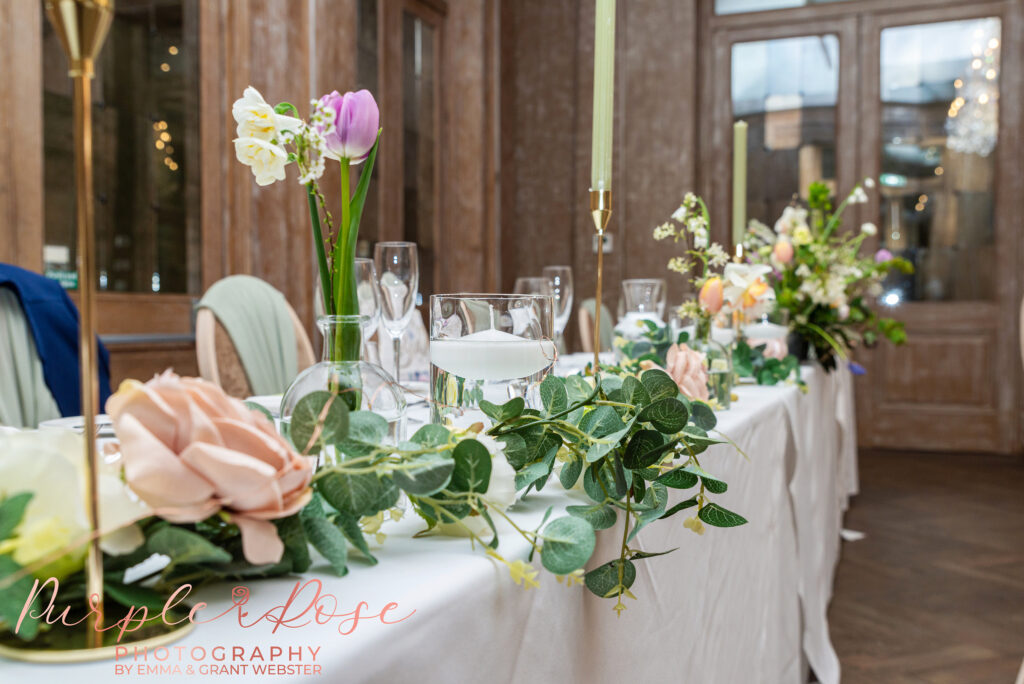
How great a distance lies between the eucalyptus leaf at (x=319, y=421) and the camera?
0.39 meters

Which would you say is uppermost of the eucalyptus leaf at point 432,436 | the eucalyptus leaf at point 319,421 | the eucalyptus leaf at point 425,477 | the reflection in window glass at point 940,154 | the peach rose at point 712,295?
the reflection in window glass at point 940,154

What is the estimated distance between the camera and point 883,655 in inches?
77.1

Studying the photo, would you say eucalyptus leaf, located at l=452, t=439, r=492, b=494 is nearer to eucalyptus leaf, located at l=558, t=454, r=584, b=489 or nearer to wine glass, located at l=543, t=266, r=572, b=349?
eucalyptus leaf, located at l=558, t=454, r=584, b=489

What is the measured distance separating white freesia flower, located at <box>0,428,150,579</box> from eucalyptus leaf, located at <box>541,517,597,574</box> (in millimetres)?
226

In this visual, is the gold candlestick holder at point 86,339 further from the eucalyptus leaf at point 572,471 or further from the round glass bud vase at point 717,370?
the round glass bud vase at point 717,370

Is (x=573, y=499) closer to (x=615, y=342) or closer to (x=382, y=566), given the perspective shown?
(x=382, y=566)

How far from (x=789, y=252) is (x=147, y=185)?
2132 mm

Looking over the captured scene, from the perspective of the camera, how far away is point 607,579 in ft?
1.81

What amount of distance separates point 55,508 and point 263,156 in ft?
1.31

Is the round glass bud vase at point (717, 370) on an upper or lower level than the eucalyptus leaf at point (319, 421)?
lower

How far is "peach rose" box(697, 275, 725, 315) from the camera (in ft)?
4.35

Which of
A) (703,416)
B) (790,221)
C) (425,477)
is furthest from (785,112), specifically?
(425,477)

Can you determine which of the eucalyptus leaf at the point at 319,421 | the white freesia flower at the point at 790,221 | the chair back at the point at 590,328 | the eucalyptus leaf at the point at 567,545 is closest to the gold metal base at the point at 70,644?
the eucalyptus leaf at the point at 319,421

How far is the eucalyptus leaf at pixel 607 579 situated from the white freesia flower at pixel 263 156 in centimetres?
38
